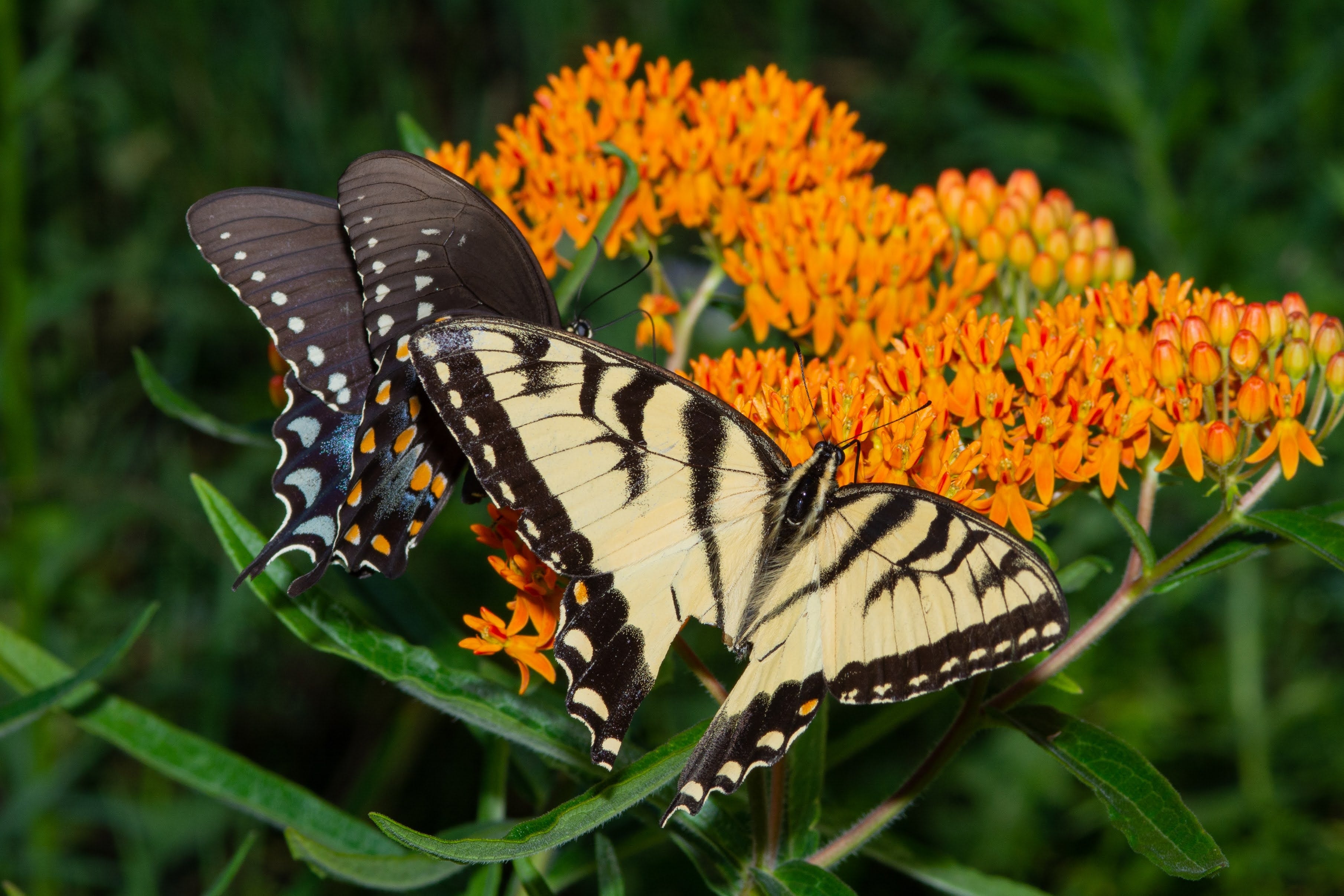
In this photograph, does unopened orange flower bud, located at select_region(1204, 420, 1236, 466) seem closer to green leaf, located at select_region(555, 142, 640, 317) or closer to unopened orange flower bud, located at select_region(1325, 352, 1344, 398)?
unopened orange flower bud, located at select_region(1325, 352, 1344, 398)

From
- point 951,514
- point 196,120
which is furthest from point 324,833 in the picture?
point 196,120

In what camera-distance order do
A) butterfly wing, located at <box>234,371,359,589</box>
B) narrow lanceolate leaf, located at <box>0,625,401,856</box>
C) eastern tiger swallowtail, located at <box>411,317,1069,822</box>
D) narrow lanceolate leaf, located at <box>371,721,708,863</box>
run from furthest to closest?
butterfly wing, located at <box>234,371,359,589</box>
narrow lanceolate leaf, located at <box>0,625,401,856</box>
eastern tiger swallowtail, located at <box>411,317,1069,822</box>
narrow lanceolate leaf, located at <box>371,721,708,863</box>

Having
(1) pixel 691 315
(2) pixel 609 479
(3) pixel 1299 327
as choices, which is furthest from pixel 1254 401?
(1) pixel 691 315

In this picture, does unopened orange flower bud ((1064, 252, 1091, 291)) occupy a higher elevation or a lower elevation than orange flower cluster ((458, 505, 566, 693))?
higher

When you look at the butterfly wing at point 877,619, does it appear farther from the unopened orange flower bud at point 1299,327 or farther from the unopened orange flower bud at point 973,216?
the unopened orange flower bud at point 973,216

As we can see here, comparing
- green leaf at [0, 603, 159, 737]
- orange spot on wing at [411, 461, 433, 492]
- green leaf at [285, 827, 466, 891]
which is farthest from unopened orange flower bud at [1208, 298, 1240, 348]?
green leaf at [0, 603, 159, 737]
